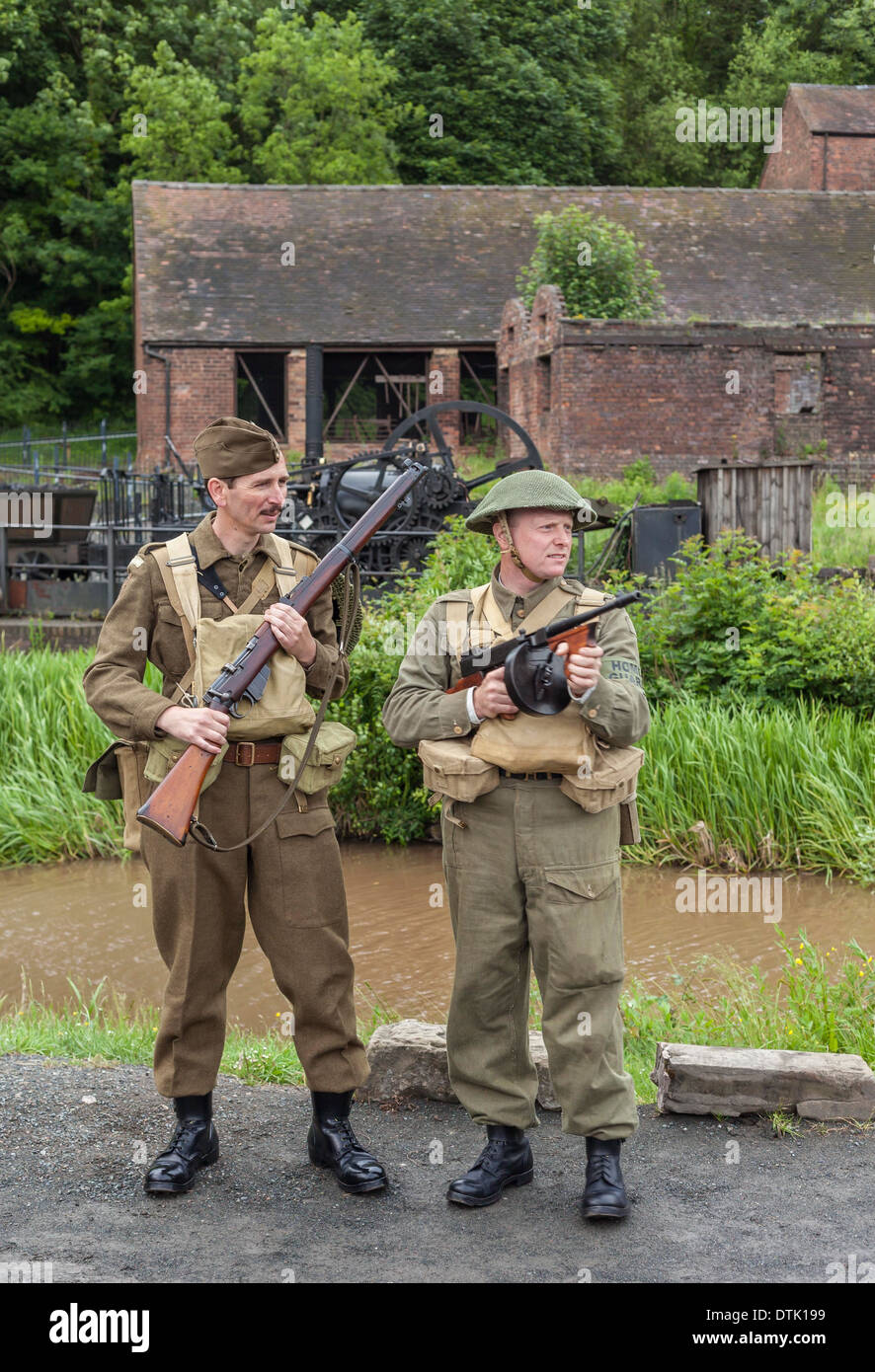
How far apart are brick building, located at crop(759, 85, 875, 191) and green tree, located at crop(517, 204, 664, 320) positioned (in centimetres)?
1314

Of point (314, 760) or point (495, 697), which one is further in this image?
point (314, 760)

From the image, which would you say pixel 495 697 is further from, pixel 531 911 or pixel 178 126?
pixel 178 126

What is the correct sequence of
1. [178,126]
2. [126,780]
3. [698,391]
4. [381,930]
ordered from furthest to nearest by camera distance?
[178,126], [698,391], [381,930], [126,780]

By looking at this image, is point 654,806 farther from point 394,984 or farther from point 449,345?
point 449,345

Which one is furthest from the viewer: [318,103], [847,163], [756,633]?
[318,103]

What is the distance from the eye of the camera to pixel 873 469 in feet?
74.6

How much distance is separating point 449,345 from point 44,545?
1329 centimetres

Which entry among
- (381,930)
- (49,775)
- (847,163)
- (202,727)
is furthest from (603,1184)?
(847,163)

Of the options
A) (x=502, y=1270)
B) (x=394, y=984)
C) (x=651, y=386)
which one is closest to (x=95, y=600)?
(x=394, y=984)

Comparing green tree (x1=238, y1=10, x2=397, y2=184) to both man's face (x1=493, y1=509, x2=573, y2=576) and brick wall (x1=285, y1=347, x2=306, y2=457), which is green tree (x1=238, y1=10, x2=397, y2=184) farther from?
man's face (x1=493, y1=509, x2=573, y2=576)

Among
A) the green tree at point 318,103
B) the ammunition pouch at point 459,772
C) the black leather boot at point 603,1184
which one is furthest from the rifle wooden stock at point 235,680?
the green tree at point 318,103

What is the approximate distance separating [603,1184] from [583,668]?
1286 mm

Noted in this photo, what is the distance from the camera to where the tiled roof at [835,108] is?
34.6 meters

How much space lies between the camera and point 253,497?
12.4 feet
